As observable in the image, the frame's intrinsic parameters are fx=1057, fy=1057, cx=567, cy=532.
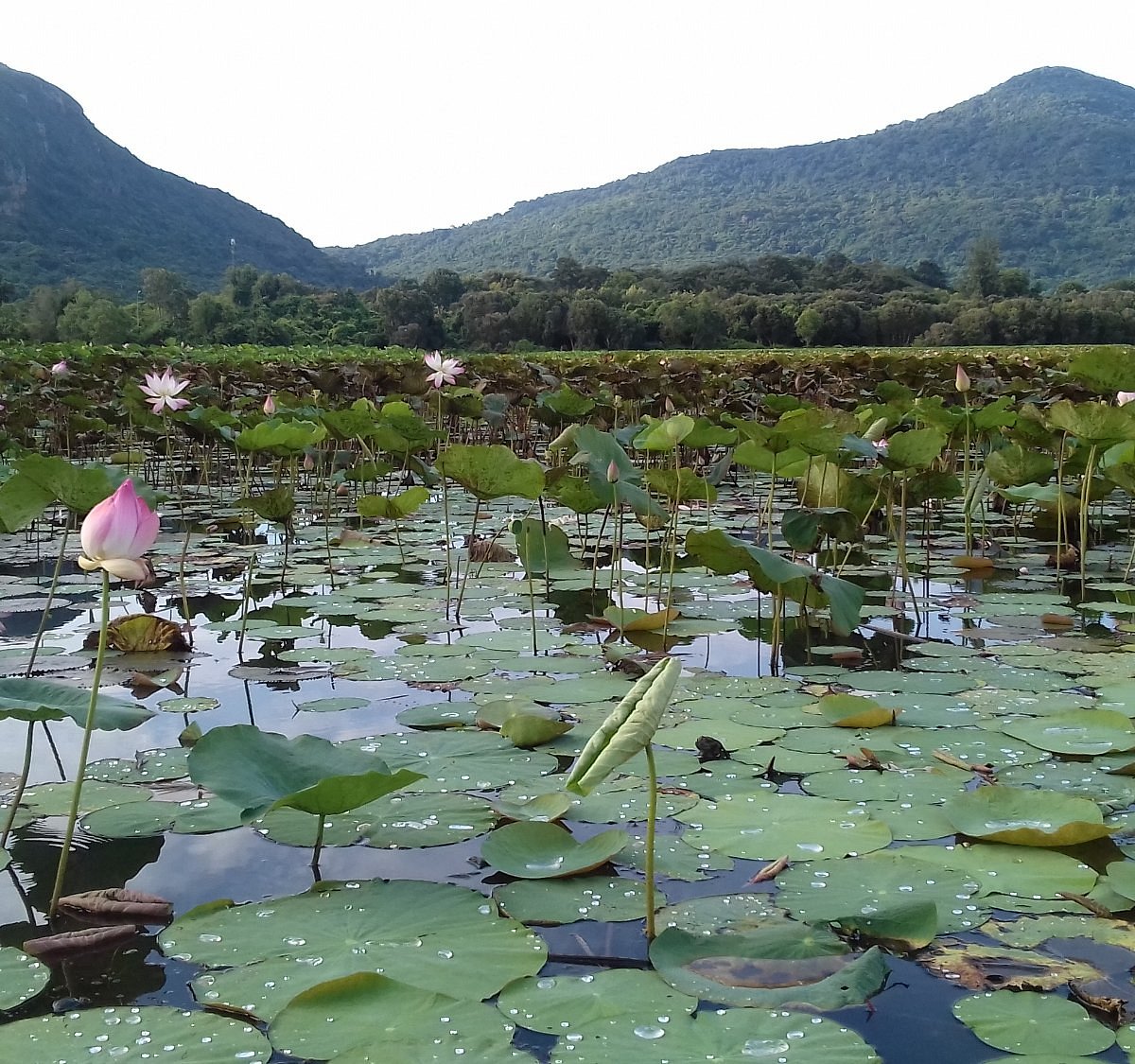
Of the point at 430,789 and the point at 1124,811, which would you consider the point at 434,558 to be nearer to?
the point at 430,789

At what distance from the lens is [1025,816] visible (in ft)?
5.14

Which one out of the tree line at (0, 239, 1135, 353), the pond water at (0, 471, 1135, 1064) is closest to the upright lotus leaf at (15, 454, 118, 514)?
the pond water at (0, 471, 1135, 1064)

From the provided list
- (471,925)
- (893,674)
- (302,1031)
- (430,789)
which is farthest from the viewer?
(893,674)

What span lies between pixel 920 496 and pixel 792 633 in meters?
1.36

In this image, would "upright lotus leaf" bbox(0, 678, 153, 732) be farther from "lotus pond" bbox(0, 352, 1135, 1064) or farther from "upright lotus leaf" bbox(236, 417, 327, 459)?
"upright lotus leaf" bbox(236, 417, 327, 459)

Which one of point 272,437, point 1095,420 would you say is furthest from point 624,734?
point 1095,420

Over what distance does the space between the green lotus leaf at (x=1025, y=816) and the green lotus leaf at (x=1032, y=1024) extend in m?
0.40

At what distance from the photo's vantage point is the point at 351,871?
1446 mm

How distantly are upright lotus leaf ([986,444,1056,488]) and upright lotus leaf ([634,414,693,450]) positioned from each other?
1405 mm

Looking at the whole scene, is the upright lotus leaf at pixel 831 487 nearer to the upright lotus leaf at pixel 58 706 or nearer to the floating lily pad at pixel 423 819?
the floating lily pad at pixel 423 819

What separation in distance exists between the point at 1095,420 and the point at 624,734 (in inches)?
111

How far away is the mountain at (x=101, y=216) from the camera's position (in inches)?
2987

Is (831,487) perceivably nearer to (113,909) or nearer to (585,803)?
(585,803)

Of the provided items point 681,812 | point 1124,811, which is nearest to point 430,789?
point 681,812
